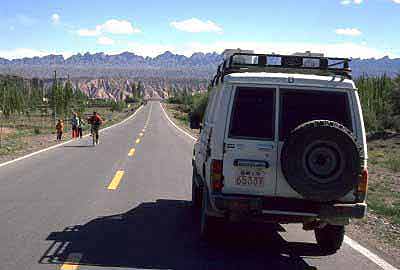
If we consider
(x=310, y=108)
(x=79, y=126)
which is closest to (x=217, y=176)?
(x=310, y=108)

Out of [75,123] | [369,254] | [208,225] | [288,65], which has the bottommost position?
[75,123]

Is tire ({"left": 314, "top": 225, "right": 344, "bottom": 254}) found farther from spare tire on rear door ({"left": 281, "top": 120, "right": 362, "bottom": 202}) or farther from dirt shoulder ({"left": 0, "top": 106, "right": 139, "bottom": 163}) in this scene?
dirt shoulder ({"left": 0, "top": 106, "right": 139, "bottom": 163})

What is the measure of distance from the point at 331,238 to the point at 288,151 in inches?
65.8

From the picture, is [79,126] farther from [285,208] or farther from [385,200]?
[285,208]

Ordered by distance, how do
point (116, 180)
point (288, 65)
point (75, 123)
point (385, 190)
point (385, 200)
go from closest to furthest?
point (288, 65) < point (385, 200) < point (116, 180) < point (385, 190) < point (75, 123)

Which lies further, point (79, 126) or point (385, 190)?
point (79, 126)

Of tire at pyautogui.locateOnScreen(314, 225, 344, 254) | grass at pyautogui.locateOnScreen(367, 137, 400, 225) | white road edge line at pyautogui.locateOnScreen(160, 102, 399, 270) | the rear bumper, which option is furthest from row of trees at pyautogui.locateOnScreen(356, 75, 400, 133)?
the rear bumper

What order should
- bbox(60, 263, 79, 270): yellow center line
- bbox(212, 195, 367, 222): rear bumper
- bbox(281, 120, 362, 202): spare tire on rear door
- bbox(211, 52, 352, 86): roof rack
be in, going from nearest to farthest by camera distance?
1. bbox(60, 263, 79, 270): yellow center line
2. bbox(281, 120, 362, 202): spare tire on rear door
3. bbox(212, 195, 367, 222): rear bumper
4. bbox(211, 52, 352, 86): roof rack

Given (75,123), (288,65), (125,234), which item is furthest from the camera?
(75,123)

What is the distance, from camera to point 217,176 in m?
6.40

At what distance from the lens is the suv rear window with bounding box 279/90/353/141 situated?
6.46 meters

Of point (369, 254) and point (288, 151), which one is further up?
point (288, 151)

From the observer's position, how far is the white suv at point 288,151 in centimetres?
614

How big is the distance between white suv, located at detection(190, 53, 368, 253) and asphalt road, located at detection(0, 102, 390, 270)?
0.59 meters
